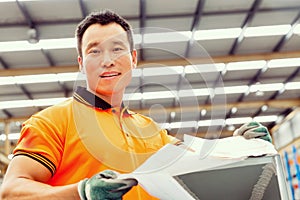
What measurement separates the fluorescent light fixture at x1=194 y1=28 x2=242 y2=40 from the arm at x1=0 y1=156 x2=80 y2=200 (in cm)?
559

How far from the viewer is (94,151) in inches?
37.5

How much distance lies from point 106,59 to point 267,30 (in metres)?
5.91

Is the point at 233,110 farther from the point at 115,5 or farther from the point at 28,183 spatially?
the point at 28,183

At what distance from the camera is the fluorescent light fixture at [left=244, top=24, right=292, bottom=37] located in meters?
6.43

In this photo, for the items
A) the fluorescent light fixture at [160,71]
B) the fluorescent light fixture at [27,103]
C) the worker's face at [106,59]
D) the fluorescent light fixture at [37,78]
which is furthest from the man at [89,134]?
the fluorescent light fixture at [27,103]

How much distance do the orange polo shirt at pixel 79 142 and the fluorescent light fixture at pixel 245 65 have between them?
22.1 ft

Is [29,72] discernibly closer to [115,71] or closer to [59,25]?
[59,25]

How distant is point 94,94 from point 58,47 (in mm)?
5641

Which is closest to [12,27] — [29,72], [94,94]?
[29,72]

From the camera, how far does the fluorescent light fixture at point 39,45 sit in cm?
620

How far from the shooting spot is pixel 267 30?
21.3 ft

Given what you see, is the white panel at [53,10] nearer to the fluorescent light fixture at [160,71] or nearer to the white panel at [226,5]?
the white panel at [226,5]

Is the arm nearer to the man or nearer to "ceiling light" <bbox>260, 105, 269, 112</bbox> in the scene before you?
the man

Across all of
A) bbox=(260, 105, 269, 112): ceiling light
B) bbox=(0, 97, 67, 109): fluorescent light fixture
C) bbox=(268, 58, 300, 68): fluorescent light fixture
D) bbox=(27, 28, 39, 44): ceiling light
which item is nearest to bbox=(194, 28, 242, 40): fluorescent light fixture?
bbox=(268, 58, 300, 68): fluorescent light fixture
